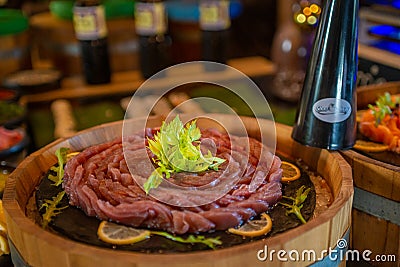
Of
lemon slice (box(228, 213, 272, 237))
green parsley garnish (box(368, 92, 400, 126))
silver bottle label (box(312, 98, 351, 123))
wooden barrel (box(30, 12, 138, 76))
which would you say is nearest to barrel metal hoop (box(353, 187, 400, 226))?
silver bottle label (box(312, 98, 351, 123))

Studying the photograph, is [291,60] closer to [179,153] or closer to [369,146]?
[369,146]

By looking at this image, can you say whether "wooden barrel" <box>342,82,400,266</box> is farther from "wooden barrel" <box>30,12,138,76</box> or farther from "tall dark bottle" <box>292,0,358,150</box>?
"wooden barrel" <box>30,12,138,76</box>

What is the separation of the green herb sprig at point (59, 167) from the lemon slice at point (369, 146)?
113cm

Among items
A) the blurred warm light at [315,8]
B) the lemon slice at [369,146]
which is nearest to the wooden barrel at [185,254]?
the lemon slice at [369,146]

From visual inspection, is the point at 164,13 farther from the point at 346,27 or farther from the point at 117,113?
the point at 346,27

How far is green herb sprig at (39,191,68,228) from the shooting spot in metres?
1.59

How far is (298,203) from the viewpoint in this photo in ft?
5.45

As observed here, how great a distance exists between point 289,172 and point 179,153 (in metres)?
0.45

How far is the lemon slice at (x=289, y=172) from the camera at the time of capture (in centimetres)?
183

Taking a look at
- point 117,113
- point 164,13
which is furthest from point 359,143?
point 164,13

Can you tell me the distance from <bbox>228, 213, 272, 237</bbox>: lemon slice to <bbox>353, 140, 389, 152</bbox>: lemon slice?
0.69 metres

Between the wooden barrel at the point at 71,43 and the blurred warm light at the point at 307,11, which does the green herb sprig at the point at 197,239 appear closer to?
the blurred warm light at the point at 307,11

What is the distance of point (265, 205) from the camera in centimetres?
159

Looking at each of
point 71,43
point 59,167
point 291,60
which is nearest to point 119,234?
point 59,167
